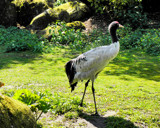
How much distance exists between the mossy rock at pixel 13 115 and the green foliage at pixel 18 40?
8.44 metres

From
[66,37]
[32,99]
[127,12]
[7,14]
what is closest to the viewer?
[32,99]

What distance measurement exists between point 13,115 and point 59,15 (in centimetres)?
1353

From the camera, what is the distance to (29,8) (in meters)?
17.3

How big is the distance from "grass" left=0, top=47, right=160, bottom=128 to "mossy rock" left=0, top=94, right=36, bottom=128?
1.30 m

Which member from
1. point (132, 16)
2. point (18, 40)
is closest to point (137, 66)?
point (18, 40)

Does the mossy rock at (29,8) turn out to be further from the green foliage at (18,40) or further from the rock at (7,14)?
the green foliage at (18,40)

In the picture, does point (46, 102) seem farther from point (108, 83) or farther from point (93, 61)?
point (108, 83)

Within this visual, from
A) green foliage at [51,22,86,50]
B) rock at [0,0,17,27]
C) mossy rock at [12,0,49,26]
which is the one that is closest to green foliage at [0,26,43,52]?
rock at [0,0,17,27]

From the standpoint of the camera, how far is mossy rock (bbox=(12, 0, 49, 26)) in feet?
56.7

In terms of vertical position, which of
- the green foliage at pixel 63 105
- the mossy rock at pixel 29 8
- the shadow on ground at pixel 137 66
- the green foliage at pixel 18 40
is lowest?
the shadow on ground at pixel 137 66

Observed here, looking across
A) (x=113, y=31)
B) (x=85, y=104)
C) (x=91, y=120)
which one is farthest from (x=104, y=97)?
(x=113, y=31)

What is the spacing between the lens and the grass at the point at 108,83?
481 centimetres

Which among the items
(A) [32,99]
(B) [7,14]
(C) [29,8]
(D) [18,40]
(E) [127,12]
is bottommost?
(A) [32,99]

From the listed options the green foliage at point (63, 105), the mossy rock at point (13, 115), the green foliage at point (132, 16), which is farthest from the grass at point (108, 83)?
the green foliage at point (132, 16)
